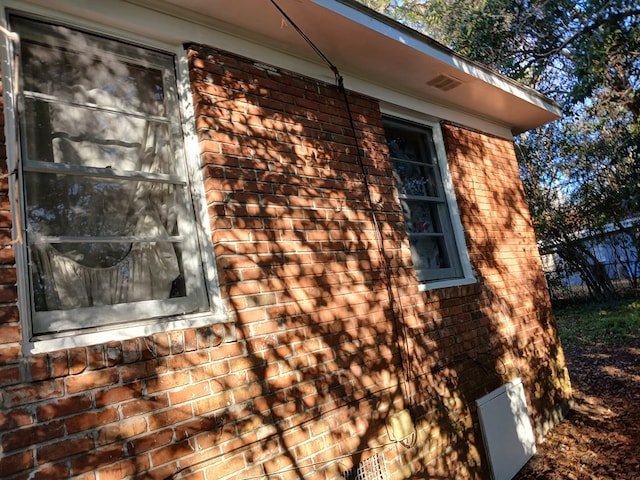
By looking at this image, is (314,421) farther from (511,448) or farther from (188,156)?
(511,448)

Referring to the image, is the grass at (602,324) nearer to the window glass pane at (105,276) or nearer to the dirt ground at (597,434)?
the dirt ground at (597,434)

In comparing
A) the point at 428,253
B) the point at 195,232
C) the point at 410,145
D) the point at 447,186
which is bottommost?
the point at 428,253

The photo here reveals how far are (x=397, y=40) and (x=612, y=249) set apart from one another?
50.6 feet

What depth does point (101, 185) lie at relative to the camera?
2.50 metres

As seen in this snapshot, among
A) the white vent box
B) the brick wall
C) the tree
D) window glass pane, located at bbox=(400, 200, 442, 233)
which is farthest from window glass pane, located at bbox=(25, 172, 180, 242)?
the tree

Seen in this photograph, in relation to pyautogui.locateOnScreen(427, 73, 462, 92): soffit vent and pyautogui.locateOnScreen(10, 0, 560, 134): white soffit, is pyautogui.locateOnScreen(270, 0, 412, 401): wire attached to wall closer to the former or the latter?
pyautogui.locateOnScreen(10, 0, 560, 134): white soffit

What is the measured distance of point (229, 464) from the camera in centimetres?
240

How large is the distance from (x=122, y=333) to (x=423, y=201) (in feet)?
10.5

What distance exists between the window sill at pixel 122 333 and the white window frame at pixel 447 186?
2503mm

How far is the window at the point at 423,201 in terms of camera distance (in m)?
4.36

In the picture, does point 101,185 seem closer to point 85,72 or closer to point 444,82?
point 85,72

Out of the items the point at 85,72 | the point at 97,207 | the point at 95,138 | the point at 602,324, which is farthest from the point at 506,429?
the point at 602,324

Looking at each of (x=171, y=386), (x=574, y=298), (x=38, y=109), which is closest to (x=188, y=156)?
(x=38, y=109)

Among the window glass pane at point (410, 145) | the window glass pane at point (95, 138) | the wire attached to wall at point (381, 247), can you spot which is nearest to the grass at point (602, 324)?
the window glass pane at point (410, 145)
